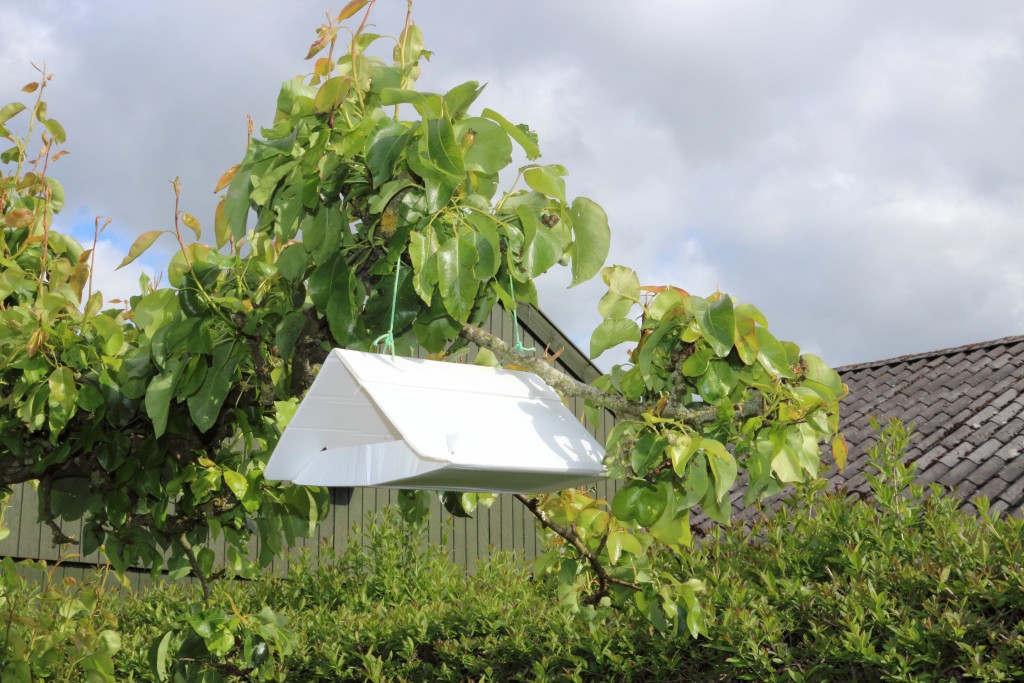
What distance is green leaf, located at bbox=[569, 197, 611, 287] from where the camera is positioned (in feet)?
7.82

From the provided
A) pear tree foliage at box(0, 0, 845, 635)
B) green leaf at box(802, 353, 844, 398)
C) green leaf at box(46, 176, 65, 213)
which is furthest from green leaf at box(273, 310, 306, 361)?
green leaf at box(46, 176, 65, 213)

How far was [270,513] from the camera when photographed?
10.8 feet

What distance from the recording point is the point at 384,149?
218cm

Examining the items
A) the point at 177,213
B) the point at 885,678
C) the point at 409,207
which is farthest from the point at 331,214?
the point at 885,678

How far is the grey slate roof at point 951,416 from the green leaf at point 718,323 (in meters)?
5.08

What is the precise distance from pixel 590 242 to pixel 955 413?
810cm

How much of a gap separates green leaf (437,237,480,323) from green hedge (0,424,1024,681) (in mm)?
1491

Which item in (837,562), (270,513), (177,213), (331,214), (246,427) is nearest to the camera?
A: (331,214)

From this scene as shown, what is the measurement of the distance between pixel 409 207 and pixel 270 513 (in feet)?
4.91

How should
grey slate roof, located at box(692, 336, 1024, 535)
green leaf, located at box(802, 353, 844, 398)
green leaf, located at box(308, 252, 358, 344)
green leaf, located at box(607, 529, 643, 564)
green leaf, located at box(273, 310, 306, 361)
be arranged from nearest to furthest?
green leaf, located at box(802, 353, 844, 398)
green leaf, located at box(308, 252, 358, 344)
green leaf, located at box(273, 310, 306, 361)
green leaf, located at box(607, 529, 643, 564)
grey slate roof, located at box(692, 336, 1024, 535)

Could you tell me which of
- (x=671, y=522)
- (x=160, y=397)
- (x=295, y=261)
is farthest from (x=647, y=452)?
(x=160, y=397)

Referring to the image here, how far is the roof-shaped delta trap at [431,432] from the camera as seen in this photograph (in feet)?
6.71

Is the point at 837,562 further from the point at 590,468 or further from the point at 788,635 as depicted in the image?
the point at 590,468

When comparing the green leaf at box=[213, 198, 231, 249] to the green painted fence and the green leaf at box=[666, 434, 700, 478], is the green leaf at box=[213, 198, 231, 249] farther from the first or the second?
the green painted fence
